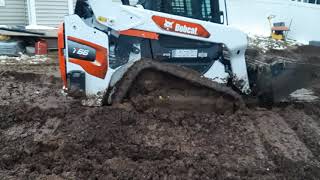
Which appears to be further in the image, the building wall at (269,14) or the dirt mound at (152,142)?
the building wall at (269,14)

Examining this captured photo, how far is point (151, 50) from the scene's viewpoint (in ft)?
18.0

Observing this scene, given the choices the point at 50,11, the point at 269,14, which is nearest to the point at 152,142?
the point at 50,11

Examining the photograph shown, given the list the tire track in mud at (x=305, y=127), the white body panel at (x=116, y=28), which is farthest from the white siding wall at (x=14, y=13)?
the tire track in mud at (x=305, y=127)

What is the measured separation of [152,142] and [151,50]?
4.49ft

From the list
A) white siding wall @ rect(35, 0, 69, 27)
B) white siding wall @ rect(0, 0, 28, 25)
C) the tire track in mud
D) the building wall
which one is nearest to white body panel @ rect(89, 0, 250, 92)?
the tire track in mud

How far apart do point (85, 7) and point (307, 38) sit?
11.7 m

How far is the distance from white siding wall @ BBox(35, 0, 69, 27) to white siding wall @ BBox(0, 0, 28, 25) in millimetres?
444

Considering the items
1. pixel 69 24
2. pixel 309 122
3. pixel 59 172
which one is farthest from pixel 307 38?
pixel 59 172

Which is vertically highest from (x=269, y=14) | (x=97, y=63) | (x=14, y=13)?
(x=14, y=13)

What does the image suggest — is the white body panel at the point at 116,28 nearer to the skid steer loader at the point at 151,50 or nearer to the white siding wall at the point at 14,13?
the skid steer loader at the point at 151,50

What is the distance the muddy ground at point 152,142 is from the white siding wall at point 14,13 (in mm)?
6170

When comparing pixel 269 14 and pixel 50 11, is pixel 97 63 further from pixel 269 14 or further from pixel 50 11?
pixel 269 14

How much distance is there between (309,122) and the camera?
5863 millimetres

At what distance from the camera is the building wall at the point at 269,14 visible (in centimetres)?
1527
